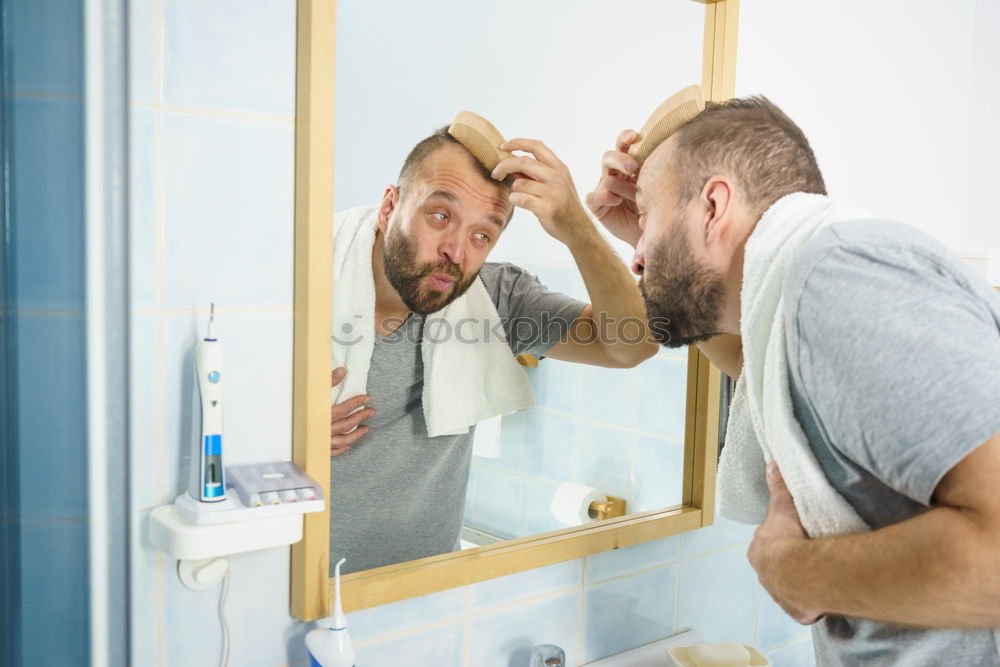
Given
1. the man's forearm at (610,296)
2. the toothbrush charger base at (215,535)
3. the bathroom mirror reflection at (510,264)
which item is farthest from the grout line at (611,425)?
the toothbrush charger base at (215,535)

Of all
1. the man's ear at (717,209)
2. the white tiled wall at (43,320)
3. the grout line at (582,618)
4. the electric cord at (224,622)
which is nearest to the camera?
the white tiled wall at (43,320)

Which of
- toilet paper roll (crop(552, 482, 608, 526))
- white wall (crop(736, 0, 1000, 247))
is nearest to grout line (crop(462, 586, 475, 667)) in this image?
toilet paper roll (crop(552, 482, 608, 526))

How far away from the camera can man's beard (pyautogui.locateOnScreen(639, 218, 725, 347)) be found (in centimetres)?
106

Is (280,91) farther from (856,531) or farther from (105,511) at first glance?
(856,531)

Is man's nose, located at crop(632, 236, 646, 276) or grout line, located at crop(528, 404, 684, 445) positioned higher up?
man's nose, located at crop(632, 236, 646, 276)

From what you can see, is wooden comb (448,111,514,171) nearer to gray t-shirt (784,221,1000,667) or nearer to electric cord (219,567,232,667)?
gray t-shirt (784,221,1000,667)

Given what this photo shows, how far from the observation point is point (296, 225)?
37.0 inches

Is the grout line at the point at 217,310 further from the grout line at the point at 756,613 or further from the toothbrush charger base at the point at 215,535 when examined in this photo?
the grout line at the point at 756,613

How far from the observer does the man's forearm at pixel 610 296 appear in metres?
1.21

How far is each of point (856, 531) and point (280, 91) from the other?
0.81 m

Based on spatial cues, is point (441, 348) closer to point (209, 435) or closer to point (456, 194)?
point (456, 194)

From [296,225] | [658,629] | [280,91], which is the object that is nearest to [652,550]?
[658,629]

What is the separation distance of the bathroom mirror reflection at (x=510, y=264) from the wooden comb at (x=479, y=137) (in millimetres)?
13

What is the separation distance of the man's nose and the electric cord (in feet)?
2.24
